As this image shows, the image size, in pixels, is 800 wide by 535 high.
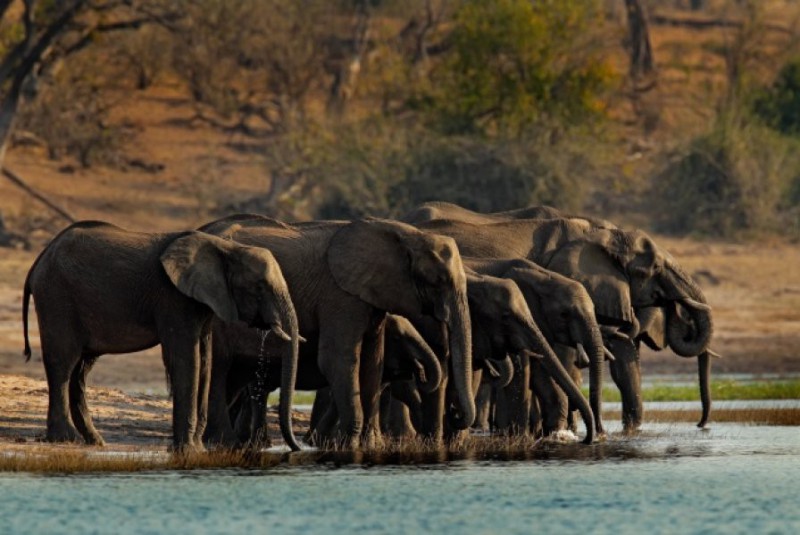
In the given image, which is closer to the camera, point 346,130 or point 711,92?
point 346,130

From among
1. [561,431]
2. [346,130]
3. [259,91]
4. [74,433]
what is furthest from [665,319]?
[259,91]

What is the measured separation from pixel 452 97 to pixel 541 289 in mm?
19272

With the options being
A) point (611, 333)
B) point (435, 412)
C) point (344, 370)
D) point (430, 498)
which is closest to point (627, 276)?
point (611, 333)

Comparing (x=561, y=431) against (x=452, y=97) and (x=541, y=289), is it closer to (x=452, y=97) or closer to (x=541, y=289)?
(x=541, y=289)

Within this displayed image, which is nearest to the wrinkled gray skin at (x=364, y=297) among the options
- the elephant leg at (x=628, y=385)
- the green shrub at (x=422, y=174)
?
the elephant leg at (x=628, y=385)

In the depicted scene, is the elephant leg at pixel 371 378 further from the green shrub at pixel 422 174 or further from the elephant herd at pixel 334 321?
the green shrub at pixel 422 174

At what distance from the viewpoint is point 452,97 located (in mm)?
36781

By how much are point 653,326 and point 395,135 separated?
15373 mm

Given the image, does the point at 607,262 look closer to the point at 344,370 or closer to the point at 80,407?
the point at 344,370

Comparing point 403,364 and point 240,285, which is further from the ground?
point 240,285

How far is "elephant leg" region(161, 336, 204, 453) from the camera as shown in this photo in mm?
15734

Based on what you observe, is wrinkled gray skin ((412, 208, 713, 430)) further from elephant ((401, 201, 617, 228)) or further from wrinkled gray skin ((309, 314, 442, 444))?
wrinkled gray skin ((309, 314, 442, 444))

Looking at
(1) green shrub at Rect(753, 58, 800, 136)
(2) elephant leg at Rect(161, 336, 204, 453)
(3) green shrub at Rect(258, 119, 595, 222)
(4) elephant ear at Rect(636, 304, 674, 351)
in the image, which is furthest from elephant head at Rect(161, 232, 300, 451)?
(1) green shrub at Rect(753, 58, 800, 136)

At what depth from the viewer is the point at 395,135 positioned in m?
35.6
